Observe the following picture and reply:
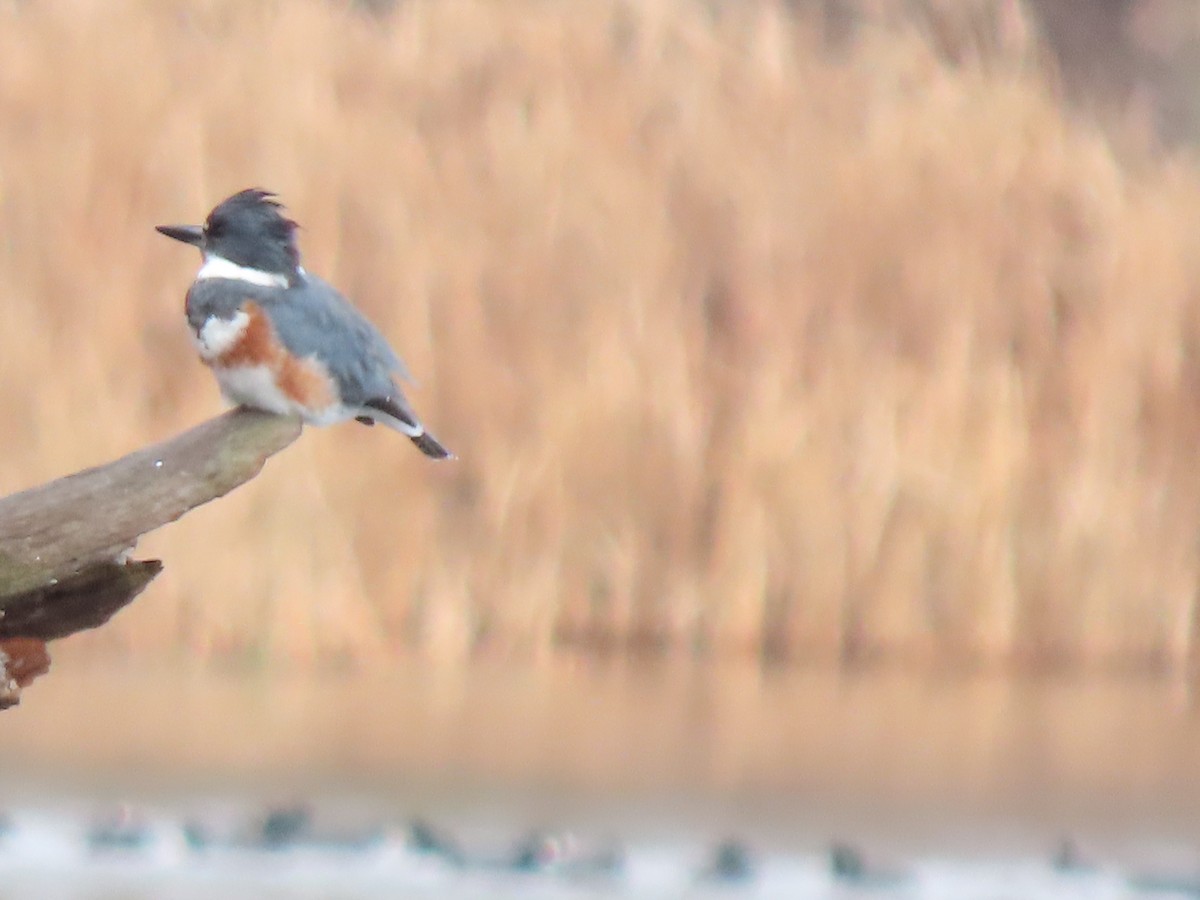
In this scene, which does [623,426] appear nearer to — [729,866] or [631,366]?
[631,366]

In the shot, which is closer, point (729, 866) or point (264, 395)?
point (264, 395)

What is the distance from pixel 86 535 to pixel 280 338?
0.64 m

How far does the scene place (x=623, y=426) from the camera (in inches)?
342

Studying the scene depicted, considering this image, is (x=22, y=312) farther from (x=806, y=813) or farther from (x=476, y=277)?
(x=806, y=813)

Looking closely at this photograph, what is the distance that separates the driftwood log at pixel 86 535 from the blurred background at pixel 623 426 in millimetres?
4427

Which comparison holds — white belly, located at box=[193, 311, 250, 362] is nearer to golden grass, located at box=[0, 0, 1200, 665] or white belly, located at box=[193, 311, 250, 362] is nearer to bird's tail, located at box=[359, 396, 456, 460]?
bird's tail, located at box=[359, 396, 456, 460]

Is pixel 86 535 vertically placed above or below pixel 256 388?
below

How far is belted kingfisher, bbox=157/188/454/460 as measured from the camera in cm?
374

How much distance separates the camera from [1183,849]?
6.96 meters

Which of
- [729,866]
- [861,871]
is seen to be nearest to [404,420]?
[729,866]

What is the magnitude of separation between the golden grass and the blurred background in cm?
→ 2

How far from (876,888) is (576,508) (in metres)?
2.52

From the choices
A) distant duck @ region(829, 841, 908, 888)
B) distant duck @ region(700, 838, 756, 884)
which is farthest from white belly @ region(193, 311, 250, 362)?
distant duck @ region(829, 841, 908, 888)

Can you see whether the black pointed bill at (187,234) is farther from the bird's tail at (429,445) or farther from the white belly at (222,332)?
the bird's tail at (429,445)
